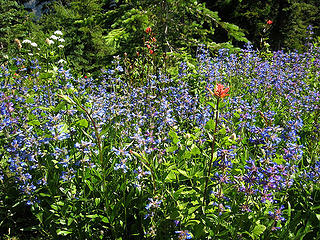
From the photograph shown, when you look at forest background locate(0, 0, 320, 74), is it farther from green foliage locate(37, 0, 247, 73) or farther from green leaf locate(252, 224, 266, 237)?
green leaf locate(252, 224, 266, 237)

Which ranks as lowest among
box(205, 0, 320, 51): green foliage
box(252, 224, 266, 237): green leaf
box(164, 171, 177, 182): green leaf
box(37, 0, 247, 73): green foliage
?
box(252, 224, 266, 237): green leaf

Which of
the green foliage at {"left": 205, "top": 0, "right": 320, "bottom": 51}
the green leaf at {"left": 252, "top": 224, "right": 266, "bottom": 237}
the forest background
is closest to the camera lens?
the green leaf at {"left": 252, "top": 224, "right": 266, "bottom": 237}

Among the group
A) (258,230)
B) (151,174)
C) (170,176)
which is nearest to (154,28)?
(170,176)

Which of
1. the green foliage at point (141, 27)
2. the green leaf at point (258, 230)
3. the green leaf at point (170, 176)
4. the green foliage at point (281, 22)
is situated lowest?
the green leaf at point (258, 230)

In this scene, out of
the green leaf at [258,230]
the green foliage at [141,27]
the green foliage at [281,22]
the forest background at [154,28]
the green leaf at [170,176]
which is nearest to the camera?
the green leaf at [258,230]

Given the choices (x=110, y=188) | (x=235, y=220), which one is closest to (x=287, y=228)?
(x=235, y=220)

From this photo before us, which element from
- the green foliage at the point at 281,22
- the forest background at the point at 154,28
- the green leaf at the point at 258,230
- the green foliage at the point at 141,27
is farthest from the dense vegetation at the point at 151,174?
the green foliage at the point at 281,22

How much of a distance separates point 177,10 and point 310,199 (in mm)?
5411

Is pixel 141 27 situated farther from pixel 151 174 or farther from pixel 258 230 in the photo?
pixel 258 230

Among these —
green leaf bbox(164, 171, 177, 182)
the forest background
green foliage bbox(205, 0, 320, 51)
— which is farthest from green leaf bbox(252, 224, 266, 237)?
green foliage bbox(205, 0, 320, 51)

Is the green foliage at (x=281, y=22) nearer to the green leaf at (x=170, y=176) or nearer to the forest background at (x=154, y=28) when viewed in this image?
the forest background at (x=154, y=28)

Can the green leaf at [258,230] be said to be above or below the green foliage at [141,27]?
below

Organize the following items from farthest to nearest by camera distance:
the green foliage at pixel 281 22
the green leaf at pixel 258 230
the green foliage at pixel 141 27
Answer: the green foliage at pixel 281 22, the green foliage at pixel 141 27, the green leaf at pixel 258 230

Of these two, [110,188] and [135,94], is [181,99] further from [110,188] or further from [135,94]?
[110,188]
